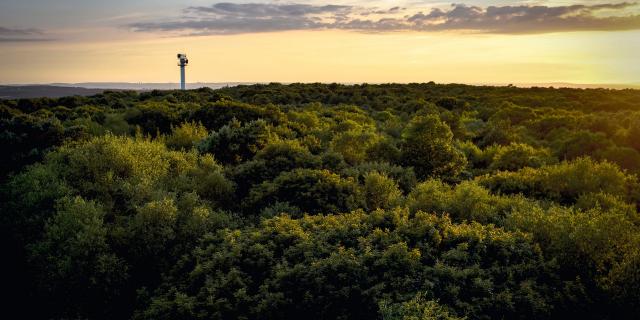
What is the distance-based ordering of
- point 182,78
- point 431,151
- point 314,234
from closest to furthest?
point 314,234, point 431,151, point 182,78

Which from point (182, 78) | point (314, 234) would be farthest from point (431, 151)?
point (182, 78)

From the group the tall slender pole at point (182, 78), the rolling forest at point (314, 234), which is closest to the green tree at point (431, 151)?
the rolling forest at point (314, 234)

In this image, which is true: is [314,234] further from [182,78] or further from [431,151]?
[182,78]

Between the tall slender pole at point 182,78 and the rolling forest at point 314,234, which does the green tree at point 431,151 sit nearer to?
the rolling forest at point 314,234

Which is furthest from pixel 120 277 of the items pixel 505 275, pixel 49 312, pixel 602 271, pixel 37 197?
pixel 602 271

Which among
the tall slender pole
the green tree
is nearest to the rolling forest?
the green tree

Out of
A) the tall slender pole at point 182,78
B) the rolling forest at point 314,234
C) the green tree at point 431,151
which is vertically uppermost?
the tall slender pole at point 182,78

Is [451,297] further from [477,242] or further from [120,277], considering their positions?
[120,277]

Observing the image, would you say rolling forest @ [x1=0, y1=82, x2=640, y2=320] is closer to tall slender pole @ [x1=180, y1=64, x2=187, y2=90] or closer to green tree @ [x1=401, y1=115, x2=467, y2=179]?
green tree @ [x1=401, y1=115, x2=467, y2=179]

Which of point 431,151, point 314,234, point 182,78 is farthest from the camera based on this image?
point 182,78
